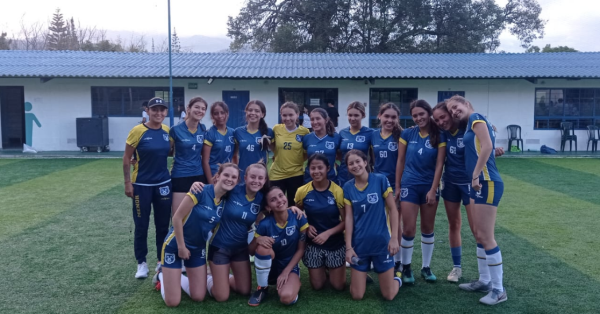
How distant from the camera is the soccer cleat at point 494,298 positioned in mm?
3961

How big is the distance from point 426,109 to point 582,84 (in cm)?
1497

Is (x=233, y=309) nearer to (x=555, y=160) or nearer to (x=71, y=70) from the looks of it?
(x=555, y=160)

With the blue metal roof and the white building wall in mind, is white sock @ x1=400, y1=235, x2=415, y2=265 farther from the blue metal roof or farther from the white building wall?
the white building wall

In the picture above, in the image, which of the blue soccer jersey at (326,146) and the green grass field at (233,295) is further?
the blue soccer jersey at (326,146)

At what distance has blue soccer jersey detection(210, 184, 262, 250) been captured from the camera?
4.07m

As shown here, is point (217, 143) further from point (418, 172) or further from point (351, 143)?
point (418, 172)

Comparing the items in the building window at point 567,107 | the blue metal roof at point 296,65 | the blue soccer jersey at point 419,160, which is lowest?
the blue soccer jersey at point 419,160

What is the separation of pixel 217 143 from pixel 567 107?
1531 centimetres

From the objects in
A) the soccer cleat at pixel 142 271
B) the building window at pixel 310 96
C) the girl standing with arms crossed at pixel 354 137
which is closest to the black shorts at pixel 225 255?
the soccer cleat at pixel 142 271

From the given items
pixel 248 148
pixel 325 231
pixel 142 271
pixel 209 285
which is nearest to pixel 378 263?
pixel 325 231

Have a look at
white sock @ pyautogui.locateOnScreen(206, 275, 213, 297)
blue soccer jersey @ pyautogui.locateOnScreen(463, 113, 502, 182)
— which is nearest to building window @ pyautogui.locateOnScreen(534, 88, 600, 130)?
blue soccer jersey @ pyautogui.locateOnScreen(463, 113, 502, 182)

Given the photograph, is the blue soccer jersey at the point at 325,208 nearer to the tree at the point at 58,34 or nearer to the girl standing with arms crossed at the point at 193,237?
the girl standing with arms crossed at the point at 193,237

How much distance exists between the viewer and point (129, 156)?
4.49 meters

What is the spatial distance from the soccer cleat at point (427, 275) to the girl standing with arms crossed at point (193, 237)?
1920mm
